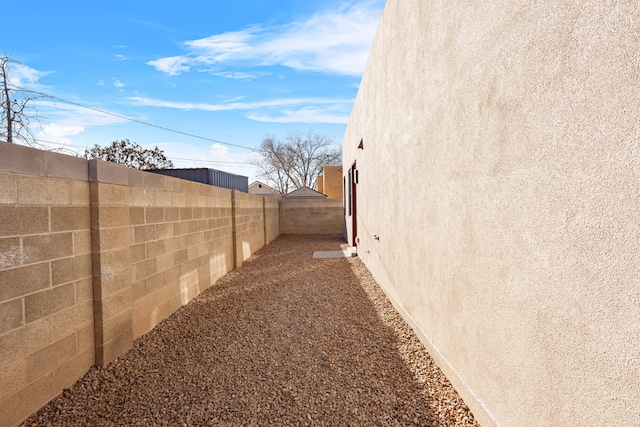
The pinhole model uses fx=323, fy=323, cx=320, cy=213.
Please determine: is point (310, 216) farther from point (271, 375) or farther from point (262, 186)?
point (262, 186)

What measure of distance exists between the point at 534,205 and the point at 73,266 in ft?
10.1

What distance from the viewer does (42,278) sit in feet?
7.32

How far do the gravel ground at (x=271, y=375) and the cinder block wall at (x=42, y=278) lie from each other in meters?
0.21

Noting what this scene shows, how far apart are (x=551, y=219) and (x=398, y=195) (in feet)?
8.58

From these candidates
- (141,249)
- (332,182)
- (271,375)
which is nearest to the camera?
(271,375)

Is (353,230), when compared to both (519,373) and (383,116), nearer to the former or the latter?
(383,116)

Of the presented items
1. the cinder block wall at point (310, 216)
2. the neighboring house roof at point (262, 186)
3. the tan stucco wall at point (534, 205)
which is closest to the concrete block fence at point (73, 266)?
the tan stucco wall at point (534, 205)

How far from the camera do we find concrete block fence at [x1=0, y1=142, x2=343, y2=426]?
6.64 ft

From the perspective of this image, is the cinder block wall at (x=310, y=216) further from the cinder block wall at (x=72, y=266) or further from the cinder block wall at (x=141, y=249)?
the cinder block wall at (x=72, y=266)

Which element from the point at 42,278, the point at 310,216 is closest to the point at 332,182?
the point at 310,216

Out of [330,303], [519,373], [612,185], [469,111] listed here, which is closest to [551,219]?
[612,185]

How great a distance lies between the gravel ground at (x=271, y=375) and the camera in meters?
2.14

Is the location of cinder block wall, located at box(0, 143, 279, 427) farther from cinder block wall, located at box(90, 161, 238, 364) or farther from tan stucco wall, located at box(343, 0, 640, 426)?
tan stucco wall, located at box(343, 0, 640, 426)

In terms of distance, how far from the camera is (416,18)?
9.95ft
